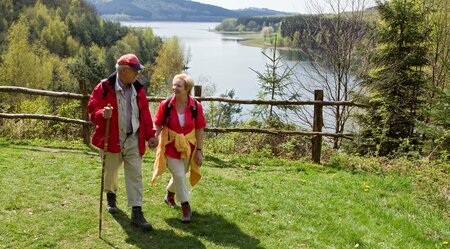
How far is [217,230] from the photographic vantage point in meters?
4.78

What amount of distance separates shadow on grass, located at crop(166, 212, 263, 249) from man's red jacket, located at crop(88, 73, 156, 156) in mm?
1003

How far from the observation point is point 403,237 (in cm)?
484

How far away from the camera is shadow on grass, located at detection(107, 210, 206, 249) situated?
434 cm

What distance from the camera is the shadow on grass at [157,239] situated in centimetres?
434

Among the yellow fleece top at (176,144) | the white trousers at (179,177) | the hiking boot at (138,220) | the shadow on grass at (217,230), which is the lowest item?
the shadow on grass at (217,230)

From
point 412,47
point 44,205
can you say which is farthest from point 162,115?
point 412,47

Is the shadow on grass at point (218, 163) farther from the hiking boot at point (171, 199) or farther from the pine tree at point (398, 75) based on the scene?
the pine tree at point (398, 75)

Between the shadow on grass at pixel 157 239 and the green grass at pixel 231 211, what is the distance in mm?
10

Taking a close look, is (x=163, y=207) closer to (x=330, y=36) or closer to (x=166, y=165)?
(x=166, y=165)

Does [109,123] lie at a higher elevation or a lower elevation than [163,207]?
higher

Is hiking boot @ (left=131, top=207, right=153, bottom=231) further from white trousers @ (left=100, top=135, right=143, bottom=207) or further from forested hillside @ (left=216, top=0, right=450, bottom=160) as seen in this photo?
forested hillside @ (left=216, top=0, right=450, bottom=160)

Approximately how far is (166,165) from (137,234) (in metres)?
0.85

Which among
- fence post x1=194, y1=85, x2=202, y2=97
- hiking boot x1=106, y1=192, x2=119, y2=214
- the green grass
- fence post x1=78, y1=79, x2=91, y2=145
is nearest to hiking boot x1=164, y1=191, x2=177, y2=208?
the green grass

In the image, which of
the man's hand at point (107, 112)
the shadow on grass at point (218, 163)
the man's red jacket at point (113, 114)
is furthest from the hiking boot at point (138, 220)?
the shadow on grass at point (218, 163)
